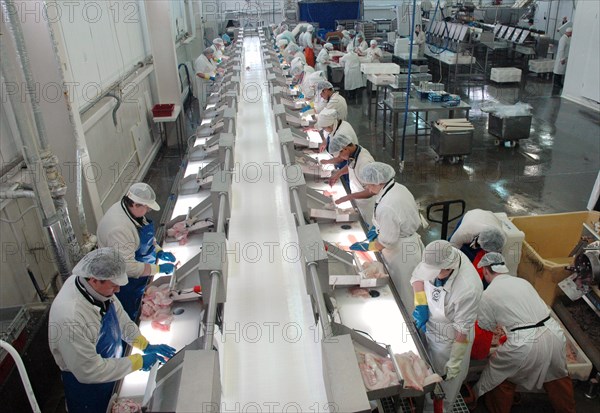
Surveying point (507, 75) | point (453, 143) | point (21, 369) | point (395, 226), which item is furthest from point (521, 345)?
point (507, 75)

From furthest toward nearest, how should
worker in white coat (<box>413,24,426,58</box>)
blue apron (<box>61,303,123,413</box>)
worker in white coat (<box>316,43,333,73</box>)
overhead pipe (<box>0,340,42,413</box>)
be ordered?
1. worker in white coat (<box>413,24,426,58</box>)
2. worker in white coat (<box>316,43,333,73</box>)
3. blue apron (<box>61,303,123,413</box>)
4. overhead pipe (<box>0,340,42,413</box>)

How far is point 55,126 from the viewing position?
13.4ft

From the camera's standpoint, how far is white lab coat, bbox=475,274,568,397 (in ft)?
10.0

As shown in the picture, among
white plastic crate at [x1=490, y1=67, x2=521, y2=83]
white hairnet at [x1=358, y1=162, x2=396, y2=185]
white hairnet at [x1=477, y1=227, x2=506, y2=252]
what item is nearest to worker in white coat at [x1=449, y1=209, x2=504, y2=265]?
white hairnet at [x1=477, y1=227, x2=506, y2=252]

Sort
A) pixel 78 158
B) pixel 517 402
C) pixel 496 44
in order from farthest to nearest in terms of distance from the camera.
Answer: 1. pixel 496 44
2. pixel 78 158
3. pixel 517 402

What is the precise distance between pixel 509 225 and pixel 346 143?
1648 millimetres

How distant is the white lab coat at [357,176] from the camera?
452cm

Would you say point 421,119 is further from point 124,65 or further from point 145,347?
point 145,347

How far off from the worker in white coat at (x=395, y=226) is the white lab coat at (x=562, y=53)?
33.3 feet

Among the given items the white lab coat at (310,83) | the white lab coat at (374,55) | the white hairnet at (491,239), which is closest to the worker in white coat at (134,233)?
the white hairnet at (491,239)

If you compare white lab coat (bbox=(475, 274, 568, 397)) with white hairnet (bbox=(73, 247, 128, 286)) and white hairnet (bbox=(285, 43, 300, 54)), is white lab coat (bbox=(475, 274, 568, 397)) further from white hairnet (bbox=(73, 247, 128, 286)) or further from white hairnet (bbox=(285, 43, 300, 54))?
white hairnet (bbox=(285, 43, 300, 54))

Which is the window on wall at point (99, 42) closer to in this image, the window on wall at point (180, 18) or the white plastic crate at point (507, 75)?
the window on wall at point (180, 18)

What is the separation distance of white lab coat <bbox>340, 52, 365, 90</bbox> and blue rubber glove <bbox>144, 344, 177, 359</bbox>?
10.0 metres

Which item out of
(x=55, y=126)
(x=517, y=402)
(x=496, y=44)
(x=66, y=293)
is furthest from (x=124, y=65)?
(x=496, y=44)
